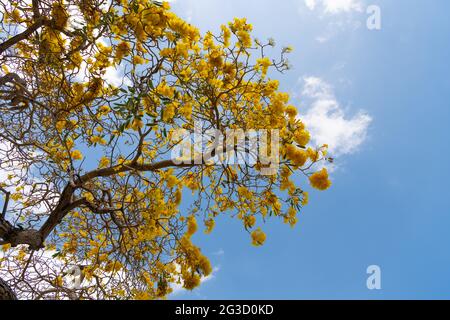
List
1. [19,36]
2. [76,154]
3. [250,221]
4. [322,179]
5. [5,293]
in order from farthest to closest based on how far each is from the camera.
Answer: [76,154] → [250,221] → [19,36] → [322,179] → [5,293]

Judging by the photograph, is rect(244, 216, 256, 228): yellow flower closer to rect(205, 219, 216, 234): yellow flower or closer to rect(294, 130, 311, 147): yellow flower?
rect(205, 219, 216, 234): yellow flower

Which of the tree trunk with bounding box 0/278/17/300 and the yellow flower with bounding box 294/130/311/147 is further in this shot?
the yellow flower with bounding box 294/130/311/147

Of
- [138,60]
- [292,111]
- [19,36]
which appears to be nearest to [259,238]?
[292,111]

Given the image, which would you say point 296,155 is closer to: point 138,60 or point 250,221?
point 250,221

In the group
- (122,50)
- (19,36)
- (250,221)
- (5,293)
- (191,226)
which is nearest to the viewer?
(5,293)

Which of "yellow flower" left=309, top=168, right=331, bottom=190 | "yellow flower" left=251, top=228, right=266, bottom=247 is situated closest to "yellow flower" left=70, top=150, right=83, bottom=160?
"yellow flower" left=251, top=228, right=266, bottom=247

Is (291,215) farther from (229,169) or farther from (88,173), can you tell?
(88,173)

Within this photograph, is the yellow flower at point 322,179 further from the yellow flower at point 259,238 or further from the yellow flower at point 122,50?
the yellow flower at point 122,50

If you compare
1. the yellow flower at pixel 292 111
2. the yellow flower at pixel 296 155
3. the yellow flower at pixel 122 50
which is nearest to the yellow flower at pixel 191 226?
the yellow flower at pixel 296 155

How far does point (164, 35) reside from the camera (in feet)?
9.06

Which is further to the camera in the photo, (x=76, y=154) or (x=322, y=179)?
(x=76, y=154)
